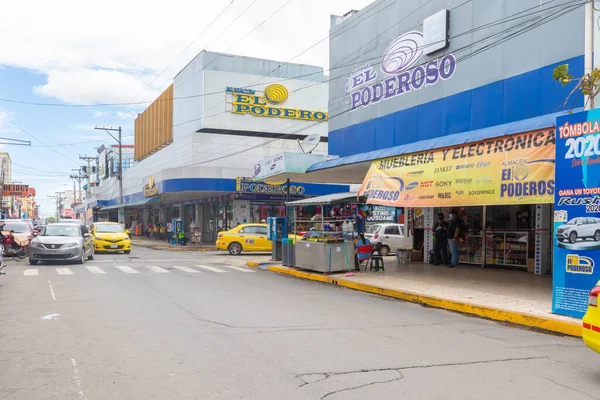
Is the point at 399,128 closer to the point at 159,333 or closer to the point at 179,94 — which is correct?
the point at 159,333

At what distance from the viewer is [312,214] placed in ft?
60.5

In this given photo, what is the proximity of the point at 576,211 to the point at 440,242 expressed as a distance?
9274mm

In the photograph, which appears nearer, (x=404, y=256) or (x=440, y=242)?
(x=440, y=242)

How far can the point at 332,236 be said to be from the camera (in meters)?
16.2

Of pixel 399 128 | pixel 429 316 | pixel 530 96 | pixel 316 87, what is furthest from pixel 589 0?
pixel 316 87

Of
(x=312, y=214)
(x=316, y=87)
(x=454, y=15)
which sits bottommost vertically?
(x=312, y=214)

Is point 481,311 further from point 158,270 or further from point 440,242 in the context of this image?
point 158,270

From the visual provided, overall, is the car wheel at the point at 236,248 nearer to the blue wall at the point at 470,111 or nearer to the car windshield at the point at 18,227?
the blue wall at the point at 470,111

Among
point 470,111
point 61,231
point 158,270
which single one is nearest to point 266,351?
point 470,111

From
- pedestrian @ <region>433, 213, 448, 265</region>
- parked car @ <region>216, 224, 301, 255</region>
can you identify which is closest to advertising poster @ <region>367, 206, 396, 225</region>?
parked car @ <region>216, 224, 301, 255</region>

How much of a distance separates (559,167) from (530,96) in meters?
4.59

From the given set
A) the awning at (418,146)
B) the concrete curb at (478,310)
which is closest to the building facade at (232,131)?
the awning at (418,146)

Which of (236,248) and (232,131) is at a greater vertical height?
(232,131)

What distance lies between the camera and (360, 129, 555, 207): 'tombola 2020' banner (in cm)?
1043
